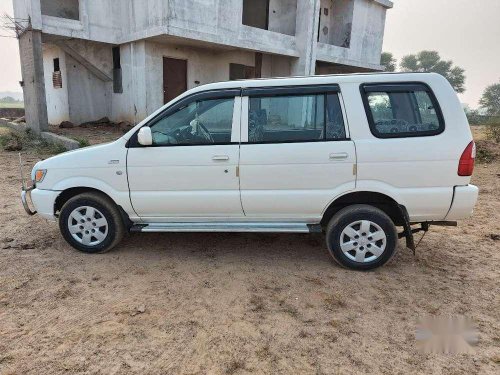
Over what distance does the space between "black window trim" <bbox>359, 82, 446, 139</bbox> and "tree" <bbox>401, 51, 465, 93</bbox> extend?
67.2 m

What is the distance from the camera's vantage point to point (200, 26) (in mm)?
13312

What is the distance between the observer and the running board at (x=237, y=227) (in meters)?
3.86

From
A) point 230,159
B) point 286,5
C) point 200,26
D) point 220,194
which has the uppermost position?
point 286,5

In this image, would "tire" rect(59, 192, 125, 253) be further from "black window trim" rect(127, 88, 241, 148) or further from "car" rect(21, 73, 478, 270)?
"black window trim" rect(127, 88, 241, 148)

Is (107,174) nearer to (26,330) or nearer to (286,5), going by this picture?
(26,330)

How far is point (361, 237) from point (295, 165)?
1.02 metres

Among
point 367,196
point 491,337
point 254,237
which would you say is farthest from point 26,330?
point 491,337

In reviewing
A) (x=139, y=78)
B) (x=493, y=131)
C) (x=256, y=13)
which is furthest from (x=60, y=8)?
(x=493, y=131)

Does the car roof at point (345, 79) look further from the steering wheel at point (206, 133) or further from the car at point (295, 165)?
the steering wheel at point (206, 133)

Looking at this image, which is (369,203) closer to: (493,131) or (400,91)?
(400,91)

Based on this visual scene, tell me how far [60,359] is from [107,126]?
14722 millimetres

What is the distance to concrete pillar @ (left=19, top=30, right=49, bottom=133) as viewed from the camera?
13078 millimetres

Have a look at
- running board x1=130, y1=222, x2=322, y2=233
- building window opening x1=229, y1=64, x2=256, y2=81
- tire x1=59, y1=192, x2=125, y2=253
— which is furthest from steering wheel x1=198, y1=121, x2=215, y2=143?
building window opening x1=229, y1=64, x2=256, y2=81

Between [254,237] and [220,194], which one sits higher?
[220,194]
